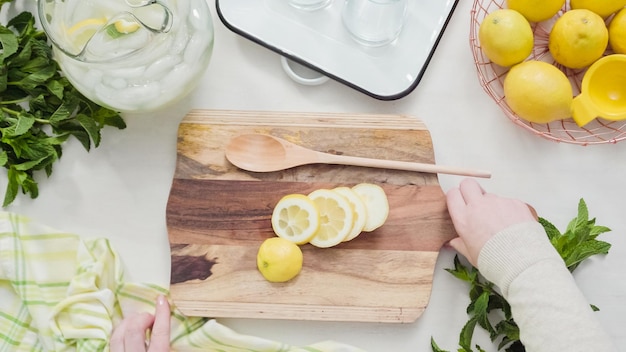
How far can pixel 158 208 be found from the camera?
1.04m

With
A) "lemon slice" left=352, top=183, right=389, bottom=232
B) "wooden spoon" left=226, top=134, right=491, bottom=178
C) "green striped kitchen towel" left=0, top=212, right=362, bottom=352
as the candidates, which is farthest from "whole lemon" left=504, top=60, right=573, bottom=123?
"green striped kitchen towel" left=0, top=212, right=362, bottom=352

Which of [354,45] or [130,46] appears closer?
[130,46]

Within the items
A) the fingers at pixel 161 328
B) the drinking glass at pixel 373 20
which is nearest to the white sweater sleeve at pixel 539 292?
the drinking glass at pixel 373 20

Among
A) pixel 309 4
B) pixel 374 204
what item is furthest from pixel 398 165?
pixel 309 4

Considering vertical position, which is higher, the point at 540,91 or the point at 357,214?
the point at 540,91

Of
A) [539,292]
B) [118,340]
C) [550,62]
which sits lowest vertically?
[118,340]

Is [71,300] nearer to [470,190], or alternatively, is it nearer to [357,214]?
[357,214]

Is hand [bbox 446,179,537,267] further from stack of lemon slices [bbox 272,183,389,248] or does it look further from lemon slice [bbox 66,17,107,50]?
lemon slice [bbox 66,17,107,50]

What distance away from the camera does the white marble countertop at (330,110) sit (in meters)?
1.04

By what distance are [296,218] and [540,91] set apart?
407 mm

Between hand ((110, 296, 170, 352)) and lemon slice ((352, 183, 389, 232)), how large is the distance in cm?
34

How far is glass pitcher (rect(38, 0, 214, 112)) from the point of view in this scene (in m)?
0.85

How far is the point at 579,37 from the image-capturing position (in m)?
0.94

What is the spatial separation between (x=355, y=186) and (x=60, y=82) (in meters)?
0.49
